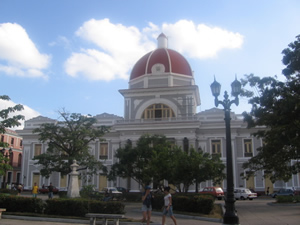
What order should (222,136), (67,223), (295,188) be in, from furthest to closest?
(222,136)
(295,188)
(67,223)

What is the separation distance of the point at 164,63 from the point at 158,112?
6.58 m

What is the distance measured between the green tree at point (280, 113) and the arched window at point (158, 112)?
1927 centimetres

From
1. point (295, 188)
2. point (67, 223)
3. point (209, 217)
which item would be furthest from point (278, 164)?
point (295, 188)

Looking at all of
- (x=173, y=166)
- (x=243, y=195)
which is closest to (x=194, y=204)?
(x=173, y=166)

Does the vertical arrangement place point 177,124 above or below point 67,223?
above

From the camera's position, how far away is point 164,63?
43656 millimetres

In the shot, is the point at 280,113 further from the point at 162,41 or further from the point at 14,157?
the point at 14,157

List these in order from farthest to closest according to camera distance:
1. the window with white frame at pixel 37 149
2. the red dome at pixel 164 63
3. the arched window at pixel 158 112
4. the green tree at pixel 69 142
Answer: the window with white frame at pixel 37 149 < the red dome at pixel 164 63 < the arched window at pixel 158 112 < the green tree at pixel 69 142

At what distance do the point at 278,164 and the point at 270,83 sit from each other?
225 inches

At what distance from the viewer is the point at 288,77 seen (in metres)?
18.8

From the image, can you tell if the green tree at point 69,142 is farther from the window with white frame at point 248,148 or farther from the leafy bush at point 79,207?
the window with white frame at point 248,148

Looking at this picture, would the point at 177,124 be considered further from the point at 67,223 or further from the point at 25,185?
the point at 67,223

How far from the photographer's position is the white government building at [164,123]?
38812mm

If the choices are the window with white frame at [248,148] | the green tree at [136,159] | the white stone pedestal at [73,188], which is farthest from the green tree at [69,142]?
the window with white frame at [248,148]
